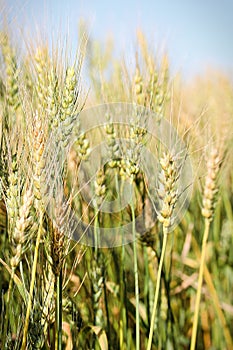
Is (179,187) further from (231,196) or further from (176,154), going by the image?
(231,196)

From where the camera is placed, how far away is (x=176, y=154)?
80 cm

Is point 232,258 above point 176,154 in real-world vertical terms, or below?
below

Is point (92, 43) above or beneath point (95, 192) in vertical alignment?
above

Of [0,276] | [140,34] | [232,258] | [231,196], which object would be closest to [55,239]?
[0,276]

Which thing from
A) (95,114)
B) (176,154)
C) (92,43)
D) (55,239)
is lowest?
(55,239)

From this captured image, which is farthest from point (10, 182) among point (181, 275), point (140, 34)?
point (181, 275)

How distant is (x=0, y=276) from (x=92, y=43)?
0.85 meters

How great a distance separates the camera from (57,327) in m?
0.67


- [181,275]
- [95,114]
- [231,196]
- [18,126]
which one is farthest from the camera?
[231,196]

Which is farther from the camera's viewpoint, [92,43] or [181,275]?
[92,43]

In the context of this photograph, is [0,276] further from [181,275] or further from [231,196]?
[231,196]

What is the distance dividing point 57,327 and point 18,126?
0.30 m

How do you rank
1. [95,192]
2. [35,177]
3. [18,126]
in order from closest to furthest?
[35,177] → [18,126] → [95,192]

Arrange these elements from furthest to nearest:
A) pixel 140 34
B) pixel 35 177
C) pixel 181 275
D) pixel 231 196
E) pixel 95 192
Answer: pixel 231 196 → pixel 181 275 → pixel 140 34 → pixel 95 192 → pixel 35 177
